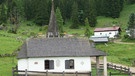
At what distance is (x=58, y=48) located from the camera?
156ft

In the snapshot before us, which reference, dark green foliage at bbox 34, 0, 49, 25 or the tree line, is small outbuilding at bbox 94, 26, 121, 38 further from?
dark green foliage at bbox 34, 0, 49, 25

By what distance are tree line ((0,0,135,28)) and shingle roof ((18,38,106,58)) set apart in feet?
230

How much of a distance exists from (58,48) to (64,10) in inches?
3369

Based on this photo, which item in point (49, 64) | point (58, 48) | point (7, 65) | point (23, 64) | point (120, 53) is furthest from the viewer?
point (120, 53)

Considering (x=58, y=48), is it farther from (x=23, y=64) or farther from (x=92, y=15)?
(x=92, y=15)

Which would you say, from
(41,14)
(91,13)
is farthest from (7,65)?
(91,13)

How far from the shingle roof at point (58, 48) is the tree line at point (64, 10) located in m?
70.0

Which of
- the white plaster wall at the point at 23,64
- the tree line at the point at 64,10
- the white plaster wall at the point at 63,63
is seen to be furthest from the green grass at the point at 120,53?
the tree line at the point at 64,10

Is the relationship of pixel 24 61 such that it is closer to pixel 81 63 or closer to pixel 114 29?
pixel 81 63

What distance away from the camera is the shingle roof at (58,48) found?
4672cm

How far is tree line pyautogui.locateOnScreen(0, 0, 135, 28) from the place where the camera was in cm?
12288

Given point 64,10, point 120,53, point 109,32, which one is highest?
point 64,10

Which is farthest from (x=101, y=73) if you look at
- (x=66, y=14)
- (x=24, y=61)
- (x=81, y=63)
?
(x=66, y=14)

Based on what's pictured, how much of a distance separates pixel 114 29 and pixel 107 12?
30.9 meters
